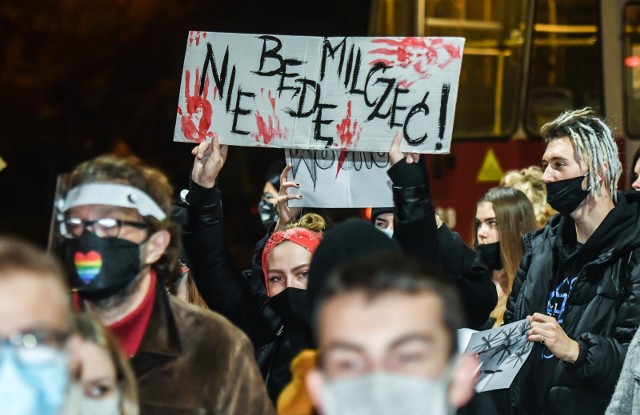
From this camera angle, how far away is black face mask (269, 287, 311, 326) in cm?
464

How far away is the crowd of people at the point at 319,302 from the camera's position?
7.97 feet

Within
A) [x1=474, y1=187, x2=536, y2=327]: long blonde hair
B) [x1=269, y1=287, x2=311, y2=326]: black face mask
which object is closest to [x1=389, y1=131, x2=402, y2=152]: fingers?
[x1=269, y1=287, x2=311, y2=326]: black face mask

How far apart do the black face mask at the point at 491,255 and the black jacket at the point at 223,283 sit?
245 centimetres

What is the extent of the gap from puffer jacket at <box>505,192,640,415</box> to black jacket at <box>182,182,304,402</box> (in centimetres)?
125

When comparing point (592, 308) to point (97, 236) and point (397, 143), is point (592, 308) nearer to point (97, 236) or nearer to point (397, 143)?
point (397, 143)

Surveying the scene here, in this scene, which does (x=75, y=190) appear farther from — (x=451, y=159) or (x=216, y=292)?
(x=451, y=159)

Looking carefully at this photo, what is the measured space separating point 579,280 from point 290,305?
1353 mm

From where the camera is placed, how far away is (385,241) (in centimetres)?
318

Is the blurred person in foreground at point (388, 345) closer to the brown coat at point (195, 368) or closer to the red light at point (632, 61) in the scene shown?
the brown coat at point (195, 368)

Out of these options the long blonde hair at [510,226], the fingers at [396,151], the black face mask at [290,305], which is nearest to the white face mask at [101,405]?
the black face mask at [290,305]

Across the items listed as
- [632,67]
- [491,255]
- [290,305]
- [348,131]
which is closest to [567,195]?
[348,131]

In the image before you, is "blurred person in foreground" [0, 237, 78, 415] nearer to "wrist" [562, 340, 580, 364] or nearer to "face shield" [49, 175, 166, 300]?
"face shield" [49, 175, 166, 300]

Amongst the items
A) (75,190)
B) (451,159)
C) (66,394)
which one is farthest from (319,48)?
(451,159)

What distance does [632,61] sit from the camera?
10414 millimetres
